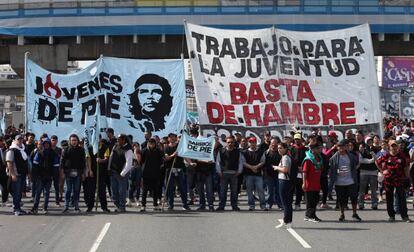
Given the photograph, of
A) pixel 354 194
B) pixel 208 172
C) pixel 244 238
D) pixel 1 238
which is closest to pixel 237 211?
pixel 208 172

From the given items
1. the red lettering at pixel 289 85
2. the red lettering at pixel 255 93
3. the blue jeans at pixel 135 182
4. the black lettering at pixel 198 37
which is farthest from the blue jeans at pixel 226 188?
the black lettering at pixel 198 37

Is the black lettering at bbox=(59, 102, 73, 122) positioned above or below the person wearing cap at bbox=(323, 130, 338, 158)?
above

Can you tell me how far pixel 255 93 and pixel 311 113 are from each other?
1.58m

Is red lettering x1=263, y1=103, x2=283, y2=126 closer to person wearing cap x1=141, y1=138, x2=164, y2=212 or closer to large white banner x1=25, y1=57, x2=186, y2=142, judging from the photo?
large white banner x1=25, y1=57, x2=186, y2=142

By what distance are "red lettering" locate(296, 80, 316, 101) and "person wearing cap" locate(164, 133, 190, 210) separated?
371 centimetres

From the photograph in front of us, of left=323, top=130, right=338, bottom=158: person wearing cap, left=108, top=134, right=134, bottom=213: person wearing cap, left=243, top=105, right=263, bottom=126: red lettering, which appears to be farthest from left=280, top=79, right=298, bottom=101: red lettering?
left=108, top=134, right=134, bottom=213: person wearing cap

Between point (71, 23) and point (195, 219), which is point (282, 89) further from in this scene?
point (71, 23)

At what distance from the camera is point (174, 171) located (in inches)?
674

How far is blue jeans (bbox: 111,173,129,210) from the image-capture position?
1632cm

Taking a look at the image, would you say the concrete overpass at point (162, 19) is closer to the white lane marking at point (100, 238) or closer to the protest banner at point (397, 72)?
the protest banner at point (397, 72)

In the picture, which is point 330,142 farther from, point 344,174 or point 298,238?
point 298,238

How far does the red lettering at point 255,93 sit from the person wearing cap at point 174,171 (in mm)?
2489

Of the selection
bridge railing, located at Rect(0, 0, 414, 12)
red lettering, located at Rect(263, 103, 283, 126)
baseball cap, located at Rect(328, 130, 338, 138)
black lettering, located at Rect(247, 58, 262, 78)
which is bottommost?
baseball cap, located at Rect(328, 130, 338, 138)

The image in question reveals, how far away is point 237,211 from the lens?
16.5 m
